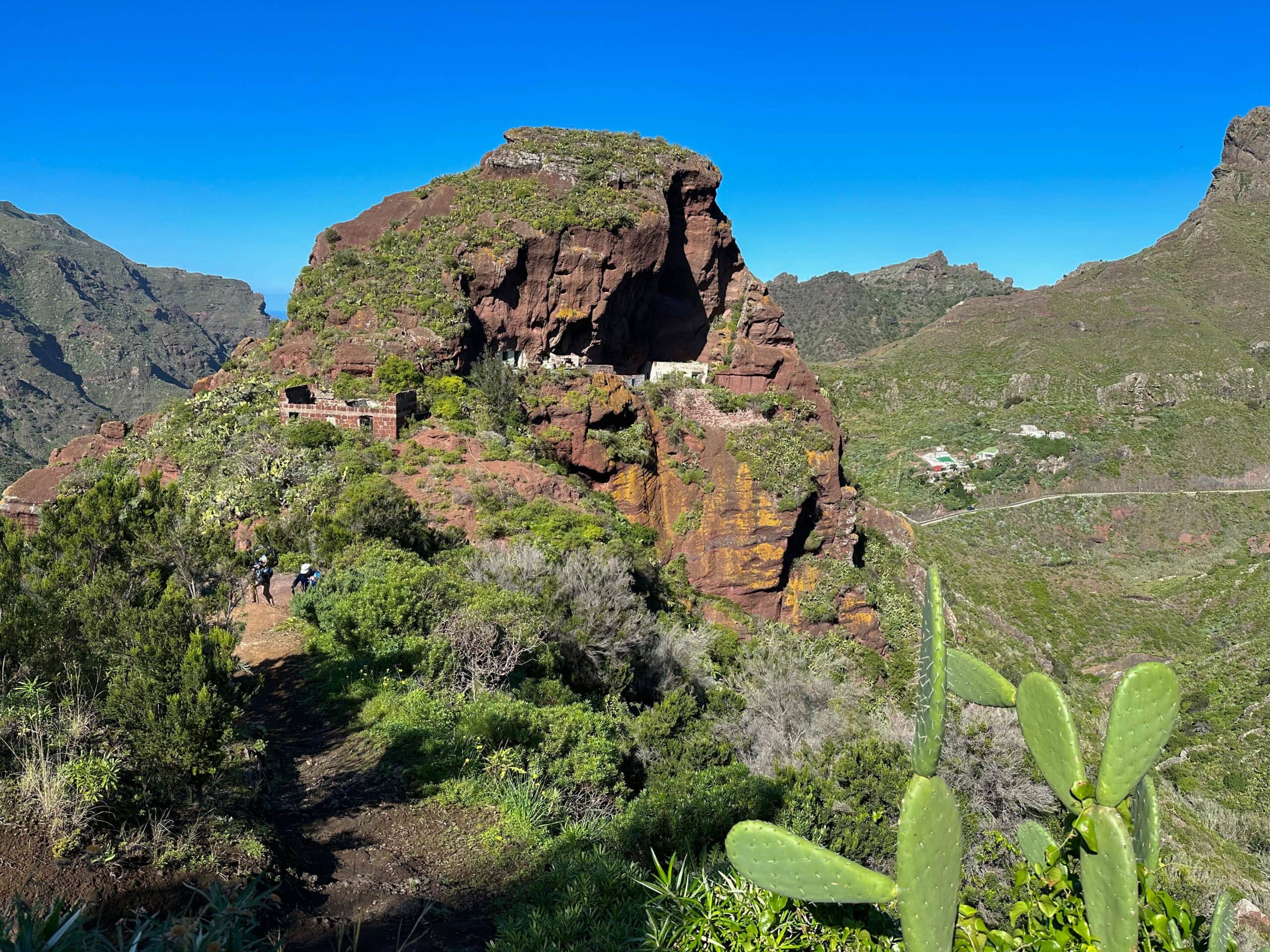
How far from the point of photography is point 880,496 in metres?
45.6

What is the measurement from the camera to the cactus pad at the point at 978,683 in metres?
2.80

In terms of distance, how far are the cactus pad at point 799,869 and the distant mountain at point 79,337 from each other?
6214 cm

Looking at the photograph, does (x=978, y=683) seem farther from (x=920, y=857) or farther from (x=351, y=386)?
(x=351, y=386)

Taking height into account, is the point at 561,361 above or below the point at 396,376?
above

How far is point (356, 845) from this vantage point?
5.16 meters

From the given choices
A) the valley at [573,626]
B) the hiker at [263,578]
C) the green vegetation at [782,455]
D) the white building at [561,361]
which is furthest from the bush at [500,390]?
the hiker at [263,578]

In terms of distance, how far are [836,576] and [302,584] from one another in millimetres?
15516

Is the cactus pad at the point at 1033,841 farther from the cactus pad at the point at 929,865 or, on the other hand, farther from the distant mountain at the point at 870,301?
the distant mountain at the point at 870,301

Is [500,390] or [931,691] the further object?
[500,390]

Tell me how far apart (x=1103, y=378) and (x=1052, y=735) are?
213 ft

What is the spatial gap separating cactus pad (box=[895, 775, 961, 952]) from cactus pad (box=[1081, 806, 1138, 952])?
38cm

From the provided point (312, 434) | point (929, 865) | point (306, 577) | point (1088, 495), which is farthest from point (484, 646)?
point (1088, 495)

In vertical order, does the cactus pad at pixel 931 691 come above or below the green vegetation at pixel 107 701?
above

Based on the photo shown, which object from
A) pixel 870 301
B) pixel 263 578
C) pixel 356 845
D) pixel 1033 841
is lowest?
pixel 356 845
